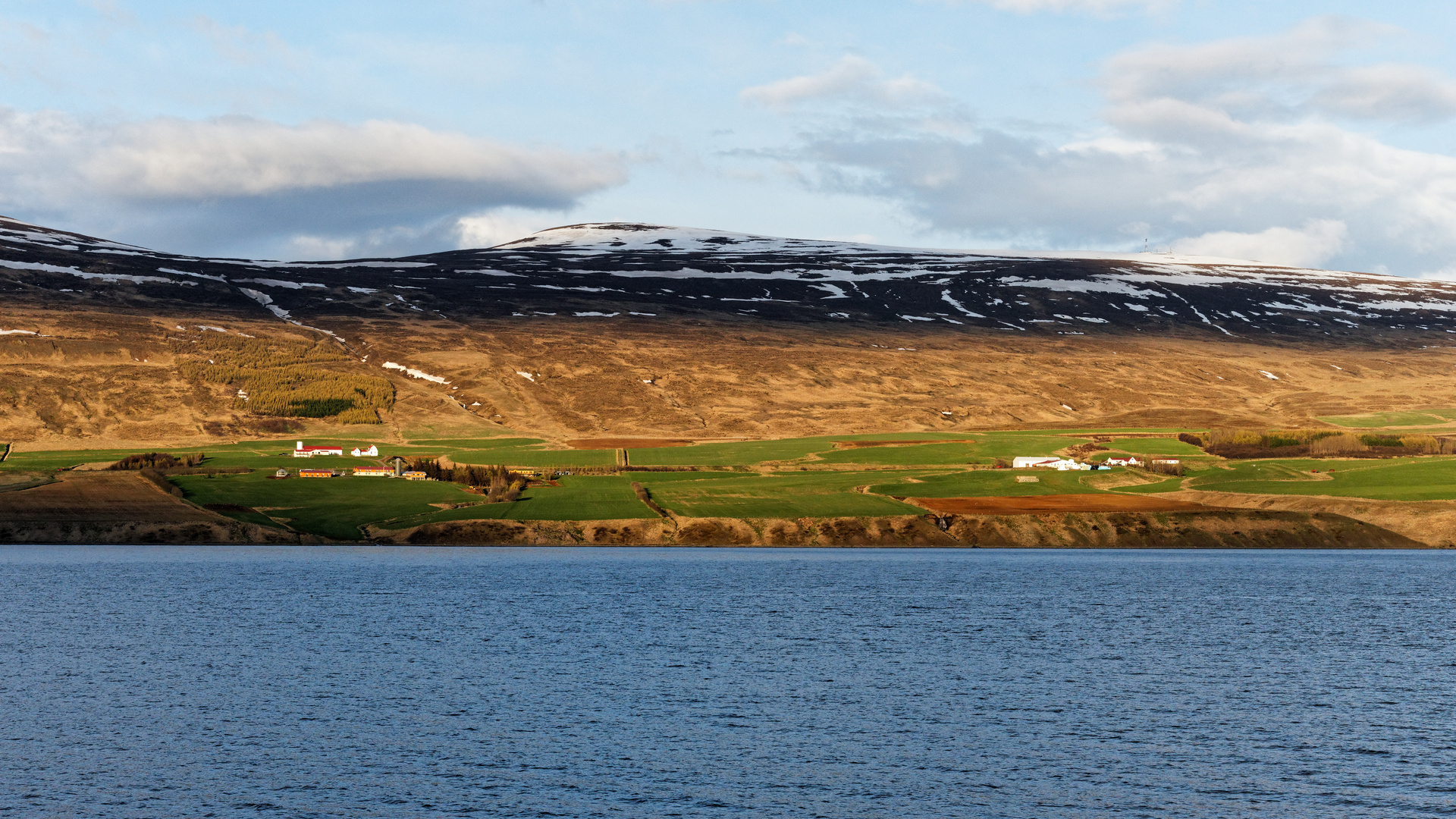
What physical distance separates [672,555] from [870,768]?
2970 inches

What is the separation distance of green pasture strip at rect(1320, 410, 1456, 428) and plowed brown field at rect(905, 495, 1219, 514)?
69.3 meters

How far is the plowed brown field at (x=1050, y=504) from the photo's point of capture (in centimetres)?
10500

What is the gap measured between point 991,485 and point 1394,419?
81813 millimetres

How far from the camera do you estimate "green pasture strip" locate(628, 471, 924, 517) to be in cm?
10450

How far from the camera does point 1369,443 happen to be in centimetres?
13738

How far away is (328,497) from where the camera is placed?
351 ft

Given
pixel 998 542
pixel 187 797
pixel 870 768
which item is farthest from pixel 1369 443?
pixel 187 797

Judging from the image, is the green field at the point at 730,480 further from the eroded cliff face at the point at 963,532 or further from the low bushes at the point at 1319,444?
the low bushes at the point at 1319,444

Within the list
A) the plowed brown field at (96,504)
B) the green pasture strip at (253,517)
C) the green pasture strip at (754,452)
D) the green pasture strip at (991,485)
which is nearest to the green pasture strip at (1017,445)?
the green pasture strip at (754,452)

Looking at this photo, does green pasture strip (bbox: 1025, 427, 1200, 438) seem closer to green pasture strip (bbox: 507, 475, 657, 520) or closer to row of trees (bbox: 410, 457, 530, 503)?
green pasture strip (bbox: 507, 475, 657, 520)

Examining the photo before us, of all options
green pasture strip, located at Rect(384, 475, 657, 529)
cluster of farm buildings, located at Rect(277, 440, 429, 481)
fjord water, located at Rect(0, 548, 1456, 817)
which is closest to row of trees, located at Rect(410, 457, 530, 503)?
cluster of farm buildings, located at Rect(277, 440, 429, 481)

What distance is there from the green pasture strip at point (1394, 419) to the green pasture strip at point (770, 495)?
79.3m

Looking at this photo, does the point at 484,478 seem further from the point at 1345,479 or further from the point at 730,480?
the point at 1345,479

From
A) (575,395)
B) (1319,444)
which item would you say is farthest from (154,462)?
(1319,444)
